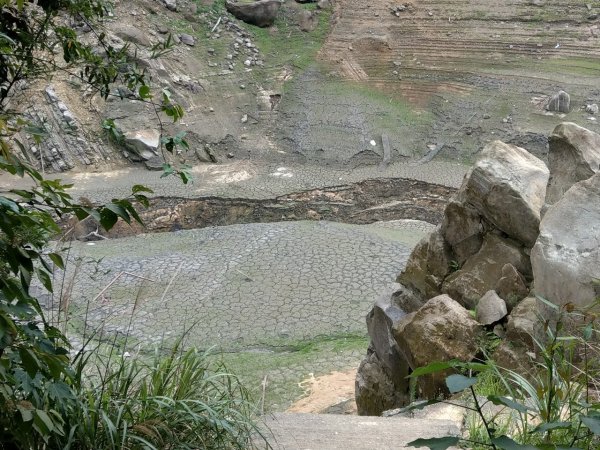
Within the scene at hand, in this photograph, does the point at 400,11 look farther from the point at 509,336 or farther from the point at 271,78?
the point at 509,336

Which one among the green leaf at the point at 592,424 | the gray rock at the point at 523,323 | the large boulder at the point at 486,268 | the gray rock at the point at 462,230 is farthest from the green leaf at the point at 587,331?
the gray rock at the point at 462,230

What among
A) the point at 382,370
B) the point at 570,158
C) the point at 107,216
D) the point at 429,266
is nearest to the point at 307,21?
the point at 429,266

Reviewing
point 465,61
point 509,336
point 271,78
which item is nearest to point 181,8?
point 271,78

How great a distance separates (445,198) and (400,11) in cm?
625

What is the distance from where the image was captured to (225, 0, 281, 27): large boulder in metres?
16.3

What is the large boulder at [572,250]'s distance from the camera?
11.3 feet

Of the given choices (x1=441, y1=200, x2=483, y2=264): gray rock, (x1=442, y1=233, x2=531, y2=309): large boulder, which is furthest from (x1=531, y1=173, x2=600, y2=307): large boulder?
(x1=441, y1=200, x2=483, y2=264): gray rock

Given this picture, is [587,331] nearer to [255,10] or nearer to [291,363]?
[291,363]

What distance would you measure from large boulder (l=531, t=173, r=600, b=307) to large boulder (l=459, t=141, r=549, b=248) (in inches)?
32.4

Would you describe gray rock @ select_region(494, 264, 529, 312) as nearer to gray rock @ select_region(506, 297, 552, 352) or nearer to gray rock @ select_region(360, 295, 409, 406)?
gray rock @ select_region(506, 297, 552, 352)

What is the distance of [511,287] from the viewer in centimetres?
467

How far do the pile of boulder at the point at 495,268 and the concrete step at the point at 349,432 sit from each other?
1.07m

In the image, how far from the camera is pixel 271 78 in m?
15.2

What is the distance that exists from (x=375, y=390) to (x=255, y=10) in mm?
12762
